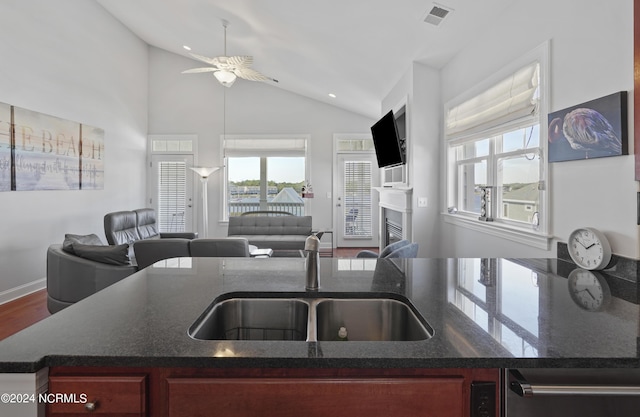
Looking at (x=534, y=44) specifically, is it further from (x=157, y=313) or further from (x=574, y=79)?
(x=157, y=313)

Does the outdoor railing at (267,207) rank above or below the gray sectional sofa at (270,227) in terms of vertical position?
above

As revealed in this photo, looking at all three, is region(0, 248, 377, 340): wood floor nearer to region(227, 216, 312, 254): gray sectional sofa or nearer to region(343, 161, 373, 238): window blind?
region(227, 216, 312, 254): gray sectional sofa

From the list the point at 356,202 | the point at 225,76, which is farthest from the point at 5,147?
the point at 356,202

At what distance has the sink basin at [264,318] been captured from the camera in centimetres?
123

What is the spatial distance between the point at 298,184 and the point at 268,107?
5.53 ft

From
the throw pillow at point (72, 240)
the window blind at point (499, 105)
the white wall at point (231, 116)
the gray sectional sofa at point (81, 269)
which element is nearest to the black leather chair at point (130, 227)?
the throw pillow at point (72, 240)

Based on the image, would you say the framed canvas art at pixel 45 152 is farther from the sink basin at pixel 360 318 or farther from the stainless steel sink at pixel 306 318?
the sink basin at pixel 360 318

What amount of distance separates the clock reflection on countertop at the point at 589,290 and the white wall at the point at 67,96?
16.4 ft

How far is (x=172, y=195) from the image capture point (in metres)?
6.97

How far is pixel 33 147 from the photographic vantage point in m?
4.04

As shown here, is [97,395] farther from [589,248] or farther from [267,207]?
[267,207]

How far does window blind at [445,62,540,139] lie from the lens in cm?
231

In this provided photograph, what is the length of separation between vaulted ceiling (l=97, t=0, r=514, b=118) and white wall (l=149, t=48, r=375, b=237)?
1.18 feet

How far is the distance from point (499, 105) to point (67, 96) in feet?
17.1
